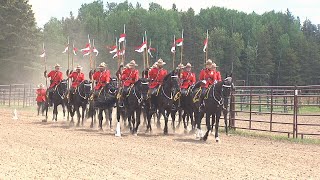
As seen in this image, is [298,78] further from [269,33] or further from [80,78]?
[80,78]

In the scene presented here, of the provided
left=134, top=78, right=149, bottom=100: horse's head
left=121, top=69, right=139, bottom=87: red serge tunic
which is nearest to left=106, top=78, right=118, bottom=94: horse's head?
left=121, top=69, right=139, bottom=87: red serge tunic

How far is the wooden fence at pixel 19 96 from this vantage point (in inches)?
1654

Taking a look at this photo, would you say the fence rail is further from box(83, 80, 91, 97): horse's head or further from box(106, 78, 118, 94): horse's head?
box(83, 80, 91, 97): horse's head

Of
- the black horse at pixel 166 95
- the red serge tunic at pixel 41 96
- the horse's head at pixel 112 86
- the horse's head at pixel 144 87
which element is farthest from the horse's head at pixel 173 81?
the red serge tunic at pixel 41 96

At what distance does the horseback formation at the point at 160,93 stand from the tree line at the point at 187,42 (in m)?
45.1

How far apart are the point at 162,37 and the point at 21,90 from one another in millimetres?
55332

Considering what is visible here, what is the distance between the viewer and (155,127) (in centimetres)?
2198

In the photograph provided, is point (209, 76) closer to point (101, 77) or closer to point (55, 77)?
point (101, 77)

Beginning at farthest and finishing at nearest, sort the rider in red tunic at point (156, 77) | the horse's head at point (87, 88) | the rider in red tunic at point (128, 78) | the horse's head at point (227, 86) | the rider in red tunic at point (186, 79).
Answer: the horse's head at point (87, 88)
the rider in red tunic at point (186, 79)
the rider in red tunic at point (128, 78)
the rider in red tunic at point (156, 77)
the horse's head at point (227, 86)

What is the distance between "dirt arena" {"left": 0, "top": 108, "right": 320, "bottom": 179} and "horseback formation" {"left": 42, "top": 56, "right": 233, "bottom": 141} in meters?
1.27

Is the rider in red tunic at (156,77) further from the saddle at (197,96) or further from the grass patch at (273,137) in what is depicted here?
the grass patch at (273,137)

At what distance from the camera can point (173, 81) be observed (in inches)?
716

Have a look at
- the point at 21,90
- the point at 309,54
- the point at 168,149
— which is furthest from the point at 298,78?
the point at 168,149

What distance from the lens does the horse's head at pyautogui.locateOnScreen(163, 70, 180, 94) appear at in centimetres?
1814
